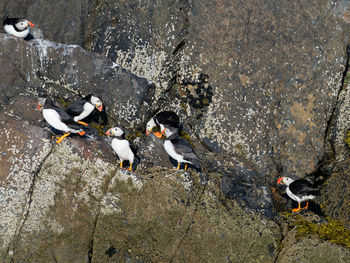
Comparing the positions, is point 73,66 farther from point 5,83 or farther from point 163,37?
point 163,37

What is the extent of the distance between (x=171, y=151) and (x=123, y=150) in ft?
3.27

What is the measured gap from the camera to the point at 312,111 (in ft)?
31.7

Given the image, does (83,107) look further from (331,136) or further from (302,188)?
(331,136)

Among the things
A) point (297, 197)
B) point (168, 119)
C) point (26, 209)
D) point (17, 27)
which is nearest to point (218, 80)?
point (168, 119)

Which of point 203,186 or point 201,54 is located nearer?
point 203,186

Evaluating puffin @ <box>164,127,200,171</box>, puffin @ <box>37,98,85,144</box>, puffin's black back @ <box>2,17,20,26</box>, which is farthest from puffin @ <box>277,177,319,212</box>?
puffin's black back @ <box>2,17,20,26</box>

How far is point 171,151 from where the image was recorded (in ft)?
28.7

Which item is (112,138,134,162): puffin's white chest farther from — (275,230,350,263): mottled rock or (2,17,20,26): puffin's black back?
(2,17,20,26): puffin's black back

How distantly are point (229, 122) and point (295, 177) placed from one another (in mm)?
1913

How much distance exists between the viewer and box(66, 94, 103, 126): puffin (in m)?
8.98

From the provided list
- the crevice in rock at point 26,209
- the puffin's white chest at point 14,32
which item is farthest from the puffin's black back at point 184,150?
the puffin's white chest at point 14,32

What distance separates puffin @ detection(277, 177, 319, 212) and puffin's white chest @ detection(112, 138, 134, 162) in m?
3.39

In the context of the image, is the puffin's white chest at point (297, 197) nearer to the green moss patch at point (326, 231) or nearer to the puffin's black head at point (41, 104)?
the green moss patch at point (326, 231)

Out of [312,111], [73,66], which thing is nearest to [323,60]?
[312,111]
